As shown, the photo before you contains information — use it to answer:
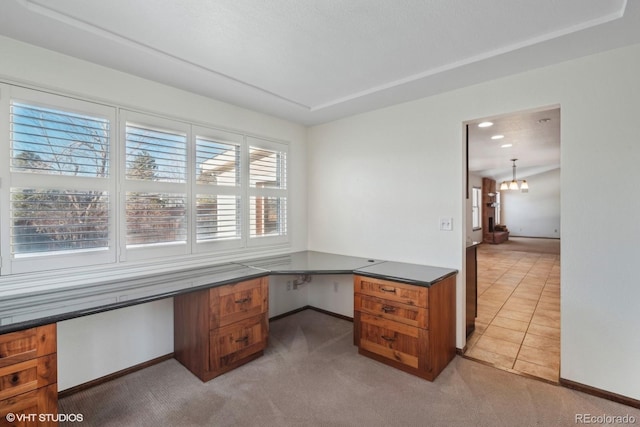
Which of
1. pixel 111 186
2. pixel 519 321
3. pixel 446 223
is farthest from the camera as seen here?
pixel 519 321

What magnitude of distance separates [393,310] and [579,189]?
1.69m

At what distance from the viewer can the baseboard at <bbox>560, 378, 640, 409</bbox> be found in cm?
204

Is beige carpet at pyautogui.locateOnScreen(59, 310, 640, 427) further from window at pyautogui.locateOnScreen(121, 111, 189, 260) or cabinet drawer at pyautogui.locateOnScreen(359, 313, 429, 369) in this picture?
window at pyautogui.locateOnScreen(121, 111, 189, 260)

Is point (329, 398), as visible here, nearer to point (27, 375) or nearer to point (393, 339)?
point (393, 339)

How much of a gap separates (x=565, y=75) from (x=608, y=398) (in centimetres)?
239

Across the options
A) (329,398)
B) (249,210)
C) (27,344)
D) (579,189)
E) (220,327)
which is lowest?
(329,398)

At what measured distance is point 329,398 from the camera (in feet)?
7.16

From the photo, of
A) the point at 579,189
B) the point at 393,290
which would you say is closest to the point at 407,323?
the point at 393,290

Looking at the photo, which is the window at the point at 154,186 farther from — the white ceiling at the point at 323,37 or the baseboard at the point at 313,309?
the baseboard at the point at 313,309

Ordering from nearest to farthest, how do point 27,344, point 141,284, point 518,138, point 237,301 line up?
point 27,344 < point 141,284 < point 237,301 < point 518,138

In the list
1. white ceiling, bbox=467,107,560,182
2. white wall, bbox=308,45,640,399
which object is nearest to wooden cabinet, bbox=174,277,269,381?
white wall, bbox=308,45,640,399

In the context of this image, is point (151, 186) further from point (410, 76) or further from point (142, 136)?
point (410, 76)
